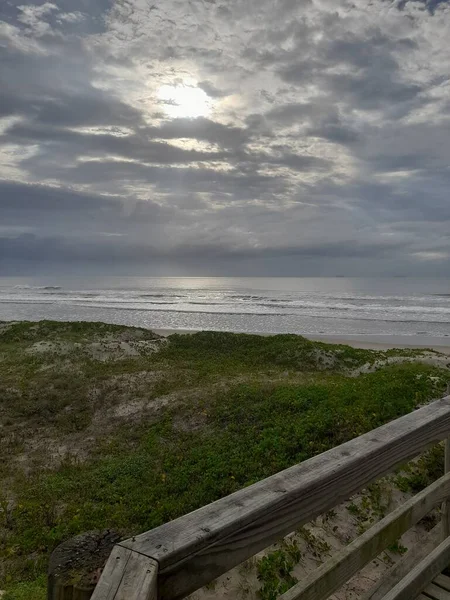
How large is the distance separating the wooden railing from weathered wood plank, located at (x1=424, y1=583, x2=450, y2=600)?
10.6 inches

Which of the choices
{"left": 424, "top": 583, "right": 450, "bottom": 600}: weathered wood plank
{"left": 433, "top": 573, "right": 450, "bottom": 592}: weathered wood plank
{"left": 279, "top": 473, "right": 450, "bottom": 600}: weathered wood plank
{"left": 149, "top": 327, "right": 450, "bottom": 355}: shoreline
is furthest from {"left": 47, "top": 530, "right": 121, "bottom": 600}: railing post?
{"left": 149, "top": 327, "right": 450, "bottom": 355}: shoreline

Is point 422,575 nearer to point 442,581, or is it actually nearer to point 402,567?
point 402,567

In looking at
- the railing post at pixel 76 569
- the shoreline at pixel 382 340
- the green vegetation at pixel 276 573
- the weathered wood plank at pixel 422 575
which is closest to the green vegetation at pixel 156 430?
the green vegetation at pixel 276 573

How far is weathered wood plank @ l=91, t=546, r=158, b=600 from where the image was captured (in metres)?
1.59

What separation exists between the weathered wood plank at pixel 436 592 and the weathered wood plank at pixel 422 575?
17 centimetres

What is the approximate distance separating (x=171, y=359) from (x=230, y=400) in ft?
28.7

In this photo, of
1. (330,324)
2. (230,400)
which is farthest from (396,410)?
(330,324)

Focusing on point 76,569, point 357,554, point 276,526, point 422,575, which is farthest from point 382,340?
point 76,569

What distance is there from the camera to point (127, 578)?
166 centimetres

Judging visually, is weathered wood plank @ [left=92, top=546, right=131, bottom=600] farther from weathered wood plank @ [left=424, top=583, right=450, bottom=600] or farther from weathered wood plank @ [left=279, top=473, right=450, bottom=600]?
weathered wood plank @ [left=424, top=583, right=450, bottom=600]

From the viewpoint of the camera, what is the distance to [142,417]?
1390 centimetres

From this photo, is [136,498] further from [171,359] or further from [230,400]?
[171,359]

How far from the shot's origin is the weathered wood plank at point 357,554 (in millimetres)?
2447

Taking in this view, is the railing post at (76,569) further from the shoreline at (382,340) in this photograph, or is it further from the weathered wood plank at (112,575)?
the shoreline at (382,340)
